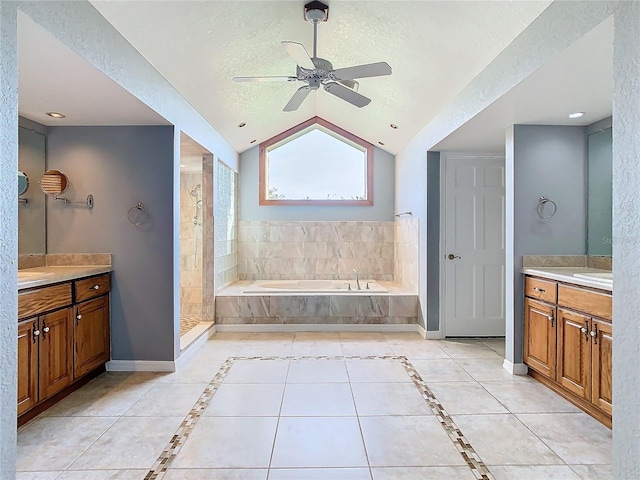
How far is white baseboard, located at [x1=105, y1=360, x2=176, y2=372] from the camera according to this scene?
3.45m

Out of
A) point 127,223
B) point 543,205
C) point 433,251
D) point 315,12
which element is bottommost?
point 433,251

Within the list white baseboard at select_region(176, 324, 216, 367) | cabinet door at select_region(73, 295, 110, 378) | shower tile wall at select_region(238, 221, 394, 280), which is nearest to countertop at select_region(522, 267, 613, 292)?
shower tile wall at select_region(238, 221, 394, 280)

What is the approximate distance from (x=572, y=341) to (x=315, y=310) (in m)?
2.74

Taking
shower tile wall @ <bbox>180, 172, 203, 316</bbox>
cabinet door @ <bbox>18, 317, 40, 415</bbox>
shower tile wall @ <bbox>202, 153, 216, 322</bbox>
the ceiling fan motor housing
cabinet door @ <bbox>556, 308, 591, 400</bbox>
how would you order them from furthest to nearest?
shower tile wall @ <bbox>180, 172, 203, 316</bbox> → shower tile wall @ <bbox>202, 153, 216, 322</bbox> → the ceiling fan motor housing → cabinet door @ <bbox>556, 308, 591, 400</bbox> → cabinet door @ <bbox>18, 317, 40, 415</bbox>

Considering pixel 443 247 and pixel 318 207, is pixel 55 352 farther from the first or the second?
pixel 318 207

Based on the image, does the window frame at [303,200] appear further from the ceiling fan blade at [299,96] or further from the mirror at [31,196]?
the mirror at [31,196]

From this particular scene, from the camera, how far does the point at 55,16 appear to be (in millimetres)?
1919

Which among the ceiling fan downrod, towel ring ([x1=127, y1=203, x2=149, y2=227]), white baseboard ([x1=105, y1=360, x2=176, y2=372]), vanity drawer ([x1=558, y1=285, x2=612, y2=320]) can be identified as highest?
the ceiling fan downrod

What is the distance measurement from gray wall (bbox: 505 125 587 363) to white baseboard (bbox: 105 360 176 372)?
2897 millimetres

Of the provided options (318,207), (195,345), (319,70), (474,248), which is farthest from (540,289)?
(318,207)

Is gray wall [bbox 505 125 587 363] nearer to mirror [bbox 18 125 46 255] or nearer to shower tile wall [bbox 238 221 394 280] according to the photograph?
shower tile wall [bbox 238 221 394 280]

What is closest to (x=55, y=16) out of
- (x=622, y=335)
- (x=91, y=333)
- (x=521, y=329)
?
(x=91, y=333)

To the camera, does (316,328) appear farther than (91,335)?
Yes

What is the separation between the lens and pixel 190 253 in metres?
5.79
